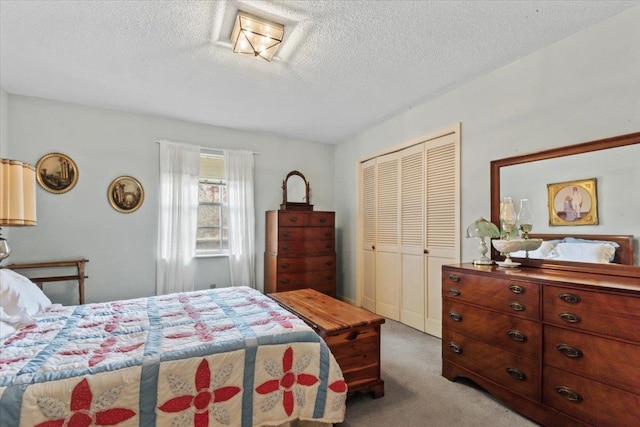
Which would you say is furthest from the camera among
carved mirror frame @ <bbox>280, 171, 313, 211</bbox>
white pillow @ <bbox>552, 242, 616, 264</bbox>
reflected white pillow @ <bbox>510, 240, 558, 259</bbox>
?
carved mirror frame @ <bbox>280, 171, 313, 211</bbox>

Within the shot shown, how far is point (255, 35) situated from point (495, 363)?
9.13 feet

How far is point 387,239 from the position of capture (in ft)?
12.8

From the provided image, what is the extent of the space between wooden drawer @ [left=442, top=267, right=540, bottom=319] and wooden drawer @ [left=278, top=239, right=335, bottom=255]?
6.91ft

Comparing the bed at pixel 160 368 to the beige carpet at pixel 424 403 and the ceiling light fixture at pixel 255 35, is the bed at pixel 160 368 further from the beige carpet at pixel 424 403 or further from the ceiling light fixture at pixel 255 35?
the ceiling light fixture at pixel 255 35

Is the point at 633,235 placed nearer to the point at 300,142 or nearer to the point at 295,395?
the point at 295,395

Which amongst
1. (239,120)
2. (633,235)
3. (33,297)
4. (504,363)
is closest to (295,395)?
(504,363)

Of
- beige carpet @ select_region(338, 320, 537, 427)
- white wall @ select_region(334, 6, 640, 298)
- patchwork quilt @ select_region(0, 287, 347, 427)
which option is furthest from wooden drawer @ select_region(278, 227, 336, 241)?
patchwork quilt @ select_region(0, 287, 347, 427)

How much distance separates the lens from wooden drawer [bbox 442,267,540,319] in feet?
5.92

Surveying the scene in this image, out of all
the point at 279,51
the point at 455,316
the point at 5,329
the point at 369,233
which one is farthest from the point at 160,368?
the point at 369,233

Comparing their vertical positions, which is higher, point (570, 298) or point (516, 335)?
point (570, 298)

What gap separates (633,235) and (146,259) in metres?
4.50

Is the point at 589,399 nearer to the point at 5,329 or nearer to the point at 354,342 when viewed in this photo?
the point at 354,342

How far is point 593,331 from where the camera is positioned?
1553 mm

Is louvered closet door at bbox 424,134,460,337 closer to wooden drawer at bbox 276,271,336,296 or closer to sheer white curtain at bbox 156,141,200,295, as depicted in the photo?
wooden drawer at bbox 276,271,336,296
